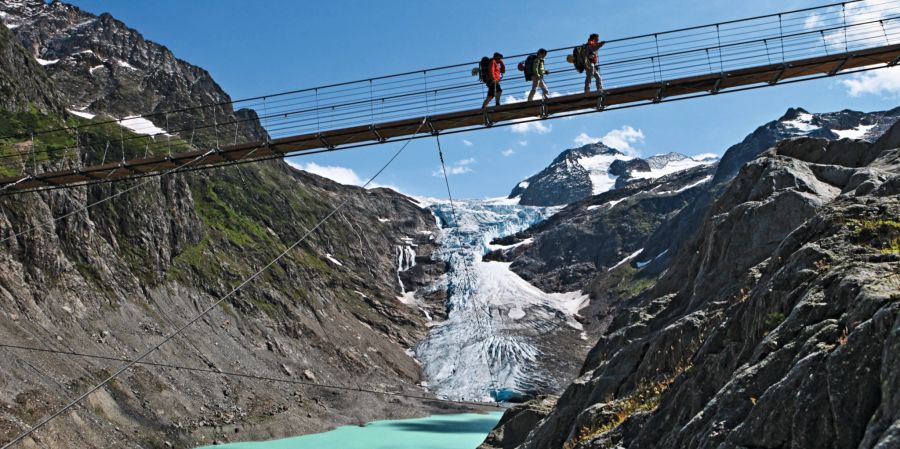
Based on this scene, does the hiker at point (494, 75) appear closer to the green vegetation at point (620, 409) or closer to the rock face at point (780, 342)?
the rock face at point (780, 342)

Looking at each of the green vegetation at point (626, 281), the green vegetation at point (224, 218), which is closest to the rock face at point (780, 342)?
the green vegetation at point (224, 218)

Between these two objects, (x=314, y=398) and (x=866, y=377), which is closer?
(x=866, y=377)

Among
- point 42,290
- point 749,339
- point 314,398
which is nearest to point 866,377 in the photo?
point 749,339

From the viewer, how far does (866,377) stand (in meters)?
6.84

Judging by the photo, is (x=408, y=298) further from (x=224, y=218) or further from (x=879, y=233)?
(x=879, y=233)

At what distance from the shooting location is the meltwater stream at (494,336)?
4301 inches

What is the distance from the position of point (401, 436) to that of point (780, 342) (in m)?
64.8

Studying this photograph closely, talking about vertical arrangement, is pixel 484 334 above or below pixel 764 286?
below

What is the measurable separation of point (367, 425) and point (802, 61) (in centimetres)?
6315

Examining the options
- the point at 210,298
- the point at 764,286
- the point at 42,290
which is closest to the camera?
the point at 764,286

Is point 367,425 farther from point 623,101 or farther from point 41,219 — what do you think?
point 623,101

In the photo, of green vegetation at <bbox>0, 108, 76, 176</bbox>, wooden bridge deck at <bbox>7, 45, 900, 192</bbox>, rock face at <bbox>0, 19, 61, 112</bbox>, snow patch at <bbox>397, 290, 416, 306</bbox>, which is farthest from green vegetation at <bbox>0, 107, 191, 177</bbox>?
snow patch at <bbox>397, 290, 416, 306</bbox>

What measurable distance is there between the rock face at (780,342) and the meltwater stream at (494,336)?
68918 millimetres

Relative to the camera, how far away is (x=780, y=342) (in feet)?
30.7
